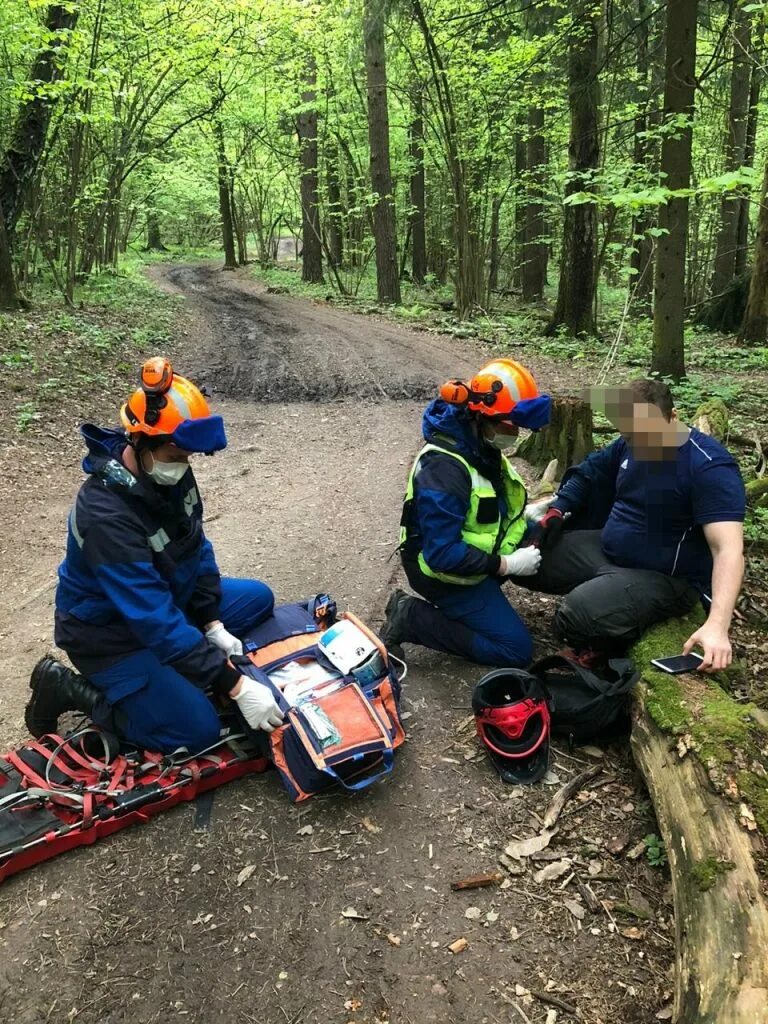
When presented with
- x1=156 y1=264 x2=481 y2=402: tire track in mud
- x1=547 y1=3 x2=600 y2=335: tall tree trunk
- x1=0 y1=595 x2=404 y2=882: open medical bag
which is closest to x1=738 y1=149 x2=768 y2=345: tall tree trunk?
x1=547 y1=3 x2=600 y2=335: tall tree trunk

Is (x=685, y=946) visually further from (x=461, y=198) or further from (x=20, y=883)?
(x=461, y=198)

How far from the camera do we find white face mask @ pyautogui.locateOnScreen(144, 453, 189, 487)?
298 cm

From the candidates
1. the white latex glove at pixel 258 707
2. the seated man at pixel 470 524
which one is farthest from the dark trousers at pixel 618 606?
the white latex glove at pixel 258 707

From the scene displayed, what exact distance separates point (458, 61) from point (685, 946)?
15398 millimetres

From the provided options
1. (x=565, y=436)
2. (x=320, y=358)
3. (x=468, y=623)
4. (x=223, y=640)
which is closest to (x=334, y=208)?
(x=320, y=358)

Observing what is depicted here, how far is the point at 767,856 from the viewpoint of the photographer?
221 cm

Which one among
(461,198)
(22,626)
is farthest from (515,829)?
(461,198)

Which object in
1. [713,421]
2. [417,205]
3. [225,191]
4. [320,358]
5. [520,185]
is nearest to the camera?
[713,421]

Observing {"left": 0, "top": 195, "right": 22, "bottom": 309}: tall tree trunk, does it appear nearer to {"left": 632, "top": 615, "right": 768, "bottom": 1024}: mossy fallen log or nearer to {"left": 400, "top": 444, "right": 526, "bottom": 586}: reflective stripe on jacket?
{"left": 400, "top": 444, "right": 526, "bottom": 586}: reflective stripe on jacket

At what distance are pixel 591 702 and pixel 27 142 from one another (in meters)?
12.7

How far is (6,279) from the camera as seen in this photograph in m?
11.3

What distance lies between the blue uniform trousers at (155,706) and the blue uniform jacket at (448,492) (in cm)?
137

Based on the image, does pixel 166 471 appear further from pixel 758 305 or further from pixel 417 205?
pixel 417 205

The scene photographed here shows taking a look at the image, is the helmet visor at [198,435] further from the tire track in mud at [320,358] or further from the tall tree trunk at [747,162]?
the tall tree trunk at [747,162]
